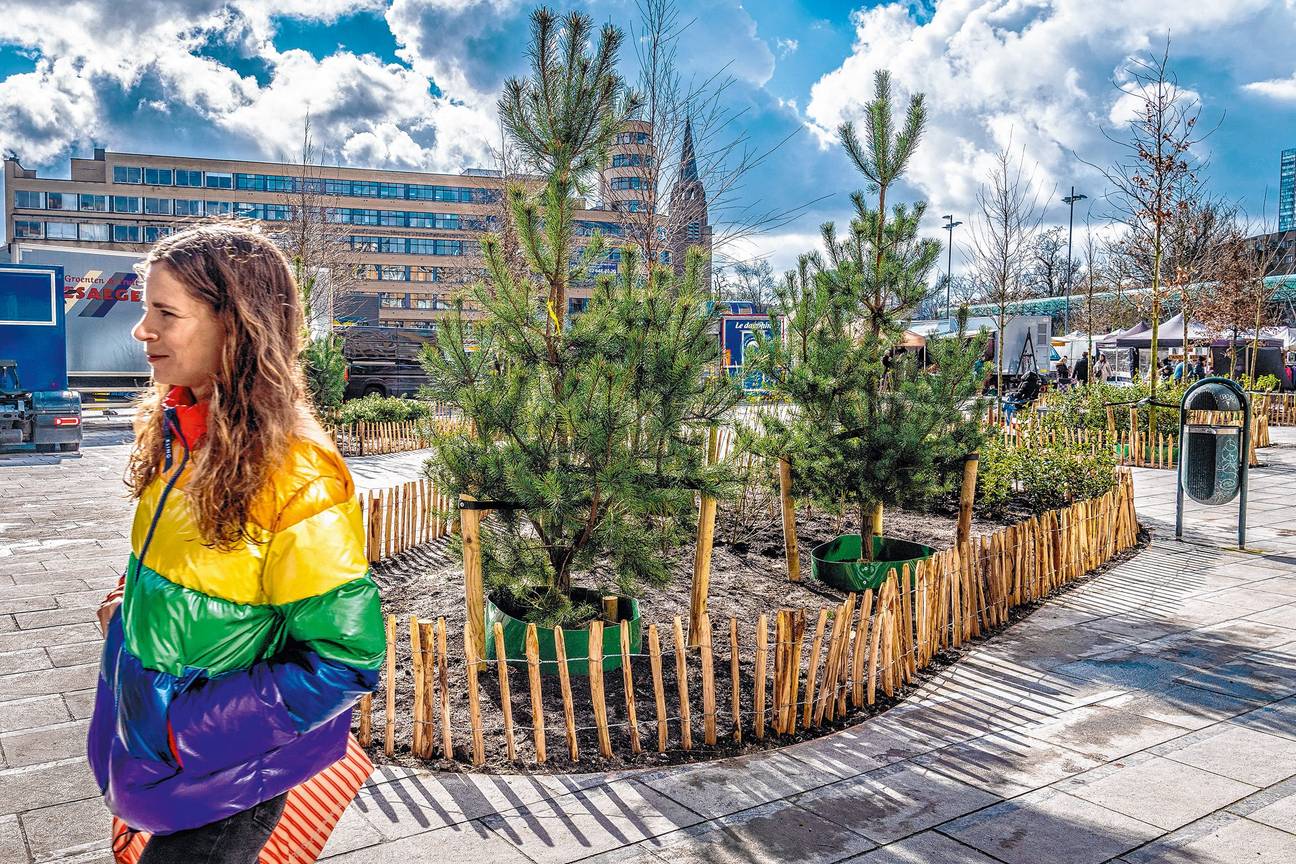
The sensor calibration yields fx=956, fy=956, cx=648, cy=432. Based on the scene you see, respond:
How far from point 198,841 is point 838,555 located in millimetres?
6494

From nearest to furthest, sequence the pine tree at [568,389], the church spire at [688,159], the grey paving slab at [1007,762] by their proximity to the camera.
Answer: the grey paving slab at [1007,762], the pine tree at [568,389], the church spire at [688,159]

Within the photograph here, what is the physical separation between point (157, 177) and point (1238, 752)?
3858 inches

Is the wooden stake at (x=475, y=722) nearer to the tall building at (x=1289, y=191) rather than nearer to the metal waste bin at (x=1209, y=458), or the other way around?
the metal waste bin at (x=1209, y=458)

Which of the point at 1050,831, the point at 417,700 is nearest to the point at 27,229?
the point at 417,700

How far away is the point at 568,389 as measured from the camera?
16.5 feet

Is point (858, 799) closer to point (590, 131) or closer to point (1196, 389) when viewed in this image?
point (590, 131)

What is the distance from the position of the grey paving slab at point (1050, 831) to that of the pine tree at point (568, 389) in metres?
2.18

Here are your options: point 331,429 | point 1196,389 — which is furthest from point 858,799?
point 331,429

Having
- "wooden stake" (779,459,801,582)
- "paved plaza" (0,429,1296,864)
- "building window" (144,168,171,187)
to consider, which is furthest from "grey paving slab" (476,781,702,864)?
"building window" (144,168,171,187)

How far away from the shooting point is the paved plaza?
332 centimetres

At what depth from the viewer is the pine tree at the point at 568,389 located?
16.4 ft

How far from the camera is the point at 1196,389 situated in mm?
9461

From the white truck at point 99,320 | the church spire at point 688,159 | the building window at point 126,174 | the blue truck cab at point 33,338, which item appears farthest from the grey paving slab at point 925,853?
the building window at point 126,174

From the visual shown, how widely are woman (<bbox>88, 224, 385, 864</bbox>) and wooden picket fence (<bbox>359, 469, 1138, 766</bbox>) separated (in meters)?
2.34
